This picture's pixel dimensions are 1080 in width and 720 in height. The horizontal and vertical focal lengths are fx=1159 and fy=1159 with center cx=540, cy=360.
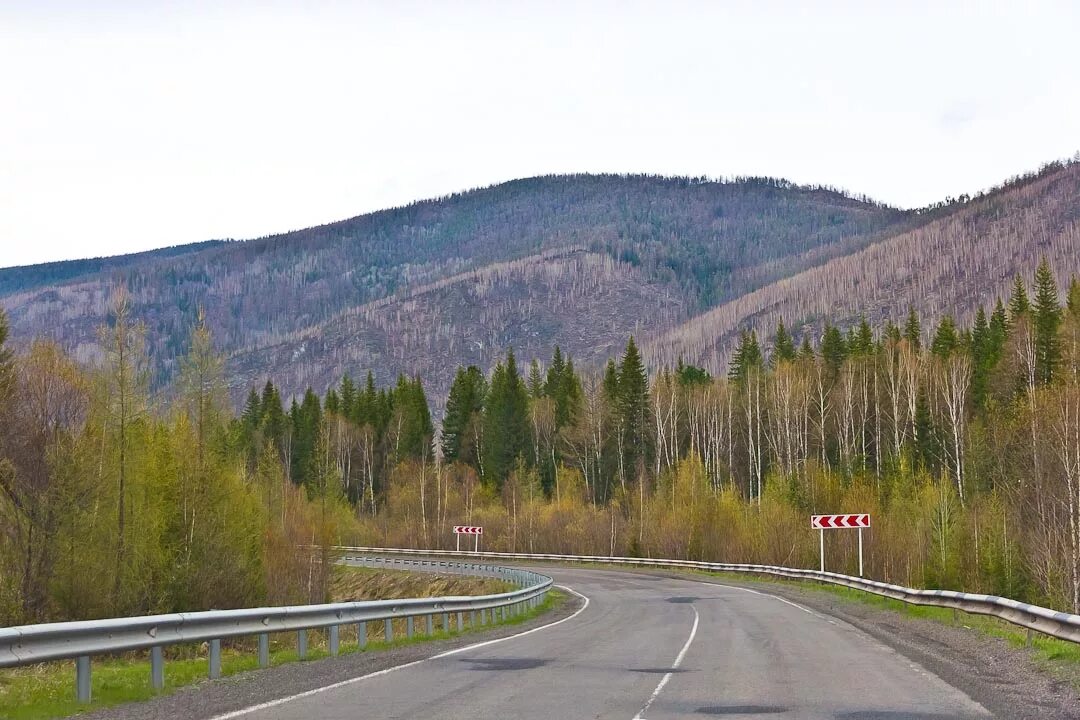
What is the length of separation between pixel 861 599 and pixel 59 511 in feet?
87.3

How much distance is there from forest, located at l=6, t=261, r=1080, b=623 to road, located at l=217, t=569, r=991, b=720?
18.8 metres

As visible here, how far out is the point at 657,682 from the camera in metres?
14.9

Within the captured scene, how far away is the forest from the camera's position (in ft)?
126

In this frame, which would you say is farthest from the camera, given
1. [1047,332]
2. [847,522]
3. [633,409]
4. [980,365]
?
[633,409]

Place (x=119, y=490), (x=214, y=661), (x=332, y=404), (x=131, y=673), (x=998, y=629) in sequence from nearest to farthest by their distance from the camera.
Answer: (x=214, y=661), (x=131, y=673), (x=998, y=629), (x=119, y=490), (x=332, y=404)

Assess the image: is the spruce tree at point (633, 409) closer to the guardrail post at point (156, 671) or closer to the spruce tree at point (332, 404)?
the spruce tree at point (332, 404)

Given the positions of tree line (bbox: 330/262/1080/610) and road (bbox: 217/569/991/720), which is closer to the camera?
road (bbox: 217/569/991/720)

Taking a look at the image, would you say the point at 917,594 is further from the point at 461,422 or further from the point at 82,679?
the point at 461,422

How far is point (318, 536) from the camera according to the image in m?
57.8

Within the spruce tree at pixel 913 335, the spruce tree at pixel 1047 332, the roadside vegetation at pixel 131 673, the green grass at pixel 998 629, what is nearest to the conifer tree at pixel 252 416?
the spruce tree at pixel 913 335

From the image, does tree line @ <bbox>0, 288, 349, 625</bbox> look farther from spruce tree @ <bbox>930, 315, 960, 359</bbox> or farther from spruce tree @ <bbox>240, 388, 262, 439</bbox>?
spruce tree @ <bbox>240, 388, 262, 439</bbox>

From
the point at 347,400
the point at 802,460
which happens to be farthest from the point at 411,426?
the point at 802,460

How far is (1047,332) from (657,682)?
263 feet

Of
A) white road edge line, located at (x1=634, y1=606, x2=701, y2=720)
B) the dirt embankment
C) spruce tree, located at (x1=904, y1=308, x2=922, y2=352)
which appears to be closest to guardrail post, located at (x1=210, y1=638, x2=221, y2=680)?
white road edge line, located at (x1=634, y1=606, x2=701, y2=720)
